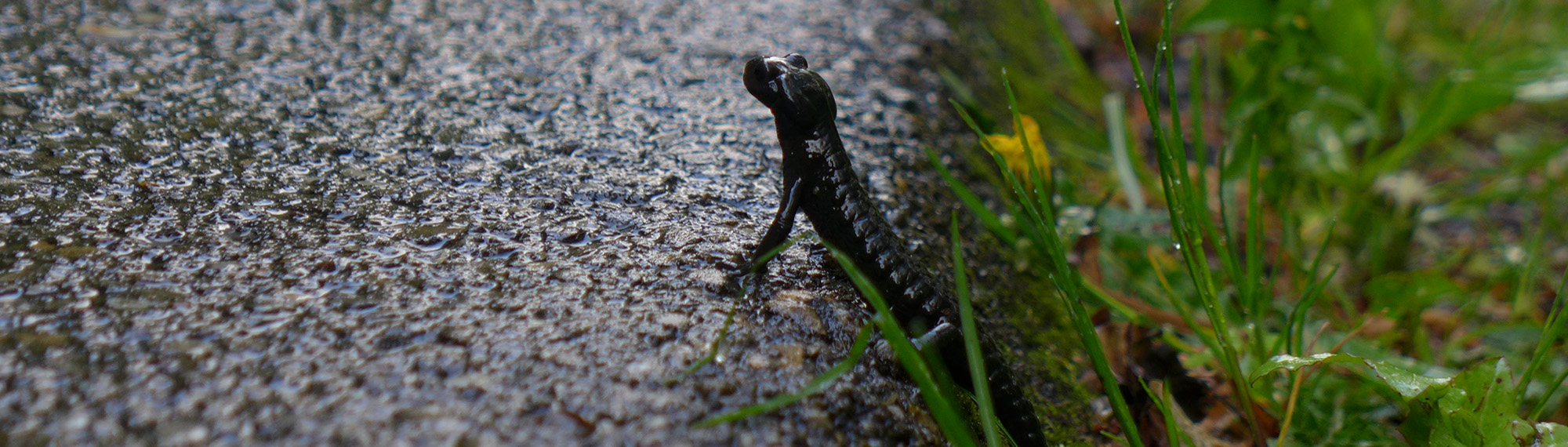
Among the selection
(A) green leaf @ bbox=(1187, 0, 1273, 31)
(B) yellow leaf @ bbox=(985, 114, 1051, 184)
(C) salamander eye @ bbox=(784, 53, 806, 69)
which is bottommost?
(B) yellow leaf @ bbox=(985, 114, 1051, 184)

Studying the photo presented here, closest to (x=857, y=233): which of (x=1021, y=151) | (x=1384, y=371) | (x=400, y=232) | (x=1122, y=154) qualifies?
(x=1021, y=151)

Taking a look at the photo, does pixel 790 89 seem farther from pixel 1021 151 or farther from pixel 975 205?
pixel 1021 151

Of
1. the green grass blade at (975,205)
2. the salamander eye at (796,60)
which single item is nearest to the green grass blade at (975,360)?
the green grass blade at (975,205)

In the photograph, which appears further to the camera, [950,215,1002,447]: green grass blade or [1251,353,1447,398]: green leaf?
[1251,353,1447,398]: green leaf

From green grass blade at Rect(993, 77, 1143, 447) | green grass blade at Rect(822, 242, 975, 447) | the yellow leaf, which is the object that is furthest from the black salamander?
the yellow leaf

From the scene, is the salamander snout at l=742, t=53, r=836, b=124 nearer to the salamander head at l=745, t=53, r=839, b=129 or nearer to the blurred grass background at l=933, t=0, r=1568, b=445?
the salamander head at l=745, t=53, r=839, b=129
